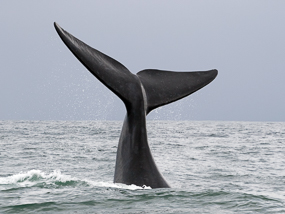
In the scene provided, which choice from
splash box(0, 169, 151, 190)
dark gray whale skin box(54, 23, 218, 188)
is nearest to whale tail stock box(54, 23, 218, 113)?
dark gray whale skin box(54, 23, 218, 188)

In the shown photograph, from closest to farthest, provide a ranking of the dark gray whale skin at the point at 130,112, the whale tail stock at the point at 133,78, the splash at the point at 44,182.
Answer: the whale tail stock at the point at 133,78, the dark gray whale skin at the point at 130,112, the splash at the point at 44,182

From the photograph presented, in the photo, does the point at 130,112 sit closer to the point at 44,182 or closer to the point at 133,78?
the point at 133,78

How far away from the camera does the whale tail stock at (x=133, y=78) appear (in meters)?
6.10

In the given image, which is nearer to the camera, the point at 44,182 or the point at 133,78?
the point at 133,78

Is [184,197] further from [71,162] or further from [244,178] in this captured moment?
[71,162]

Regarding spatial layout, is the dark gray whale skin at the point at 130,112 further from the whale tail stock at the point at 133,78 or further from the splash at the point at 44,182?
the splash at the point at 44,182

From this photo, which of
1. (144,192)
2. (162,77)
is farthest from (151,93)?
(144,192)

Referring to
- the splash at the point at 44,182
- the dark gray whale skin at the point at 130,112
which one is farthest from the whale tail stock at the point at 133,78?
the splash at the point at 44,182

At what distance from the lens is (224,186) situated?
8.59 m

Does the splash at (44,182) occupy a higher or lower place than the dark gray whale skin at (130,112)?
lower

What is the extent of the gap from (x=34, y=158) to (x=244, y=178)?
6.83 meters

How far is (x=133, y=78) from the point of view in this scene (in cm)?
678

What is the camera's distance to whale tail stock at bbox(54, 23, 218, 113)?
610cm

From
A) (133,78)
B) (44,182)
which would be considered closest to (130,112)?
(133,78)
